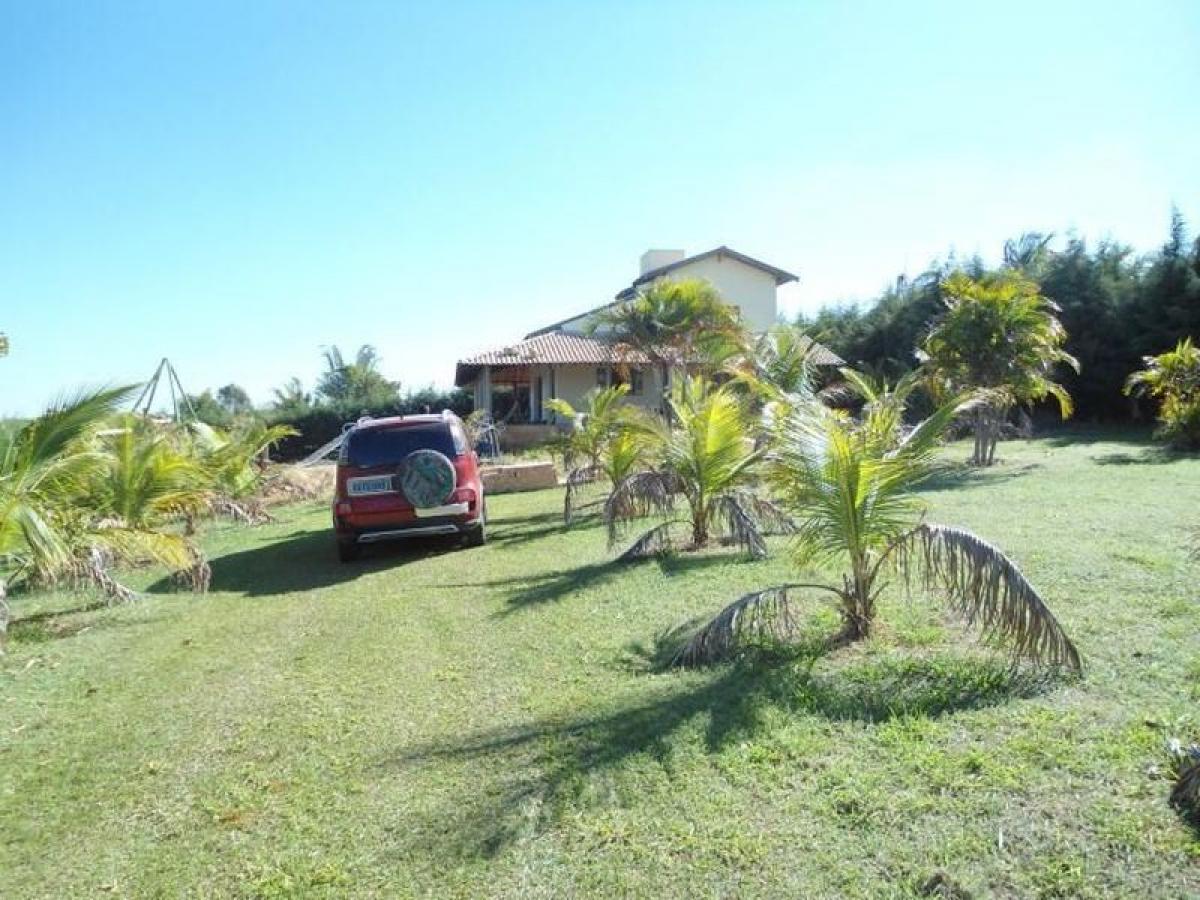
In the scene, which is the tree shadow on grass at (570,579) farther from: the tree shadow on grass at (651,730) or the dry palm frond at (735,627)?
the tree shadow on grass at (651,730)

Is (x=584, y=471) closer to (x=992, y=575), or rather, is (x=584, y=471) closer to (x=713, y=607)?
(x=713, y=607)

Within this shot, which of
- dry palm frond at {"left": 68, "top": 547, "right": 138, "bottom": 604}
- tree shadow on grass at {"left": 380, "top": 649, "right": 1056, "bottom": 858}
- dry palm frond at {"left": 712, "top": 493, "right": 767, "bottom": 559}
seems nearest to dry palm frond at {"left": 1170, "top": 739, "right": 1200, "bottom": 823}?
tree shadow on grass at {"left": 380, "top": 649, "right": 1056, "bottom": 858}

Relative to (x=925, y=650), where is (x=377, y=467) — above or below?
above

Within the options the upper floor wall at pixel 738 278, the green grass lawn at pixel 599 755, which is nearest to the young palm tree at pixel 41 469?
the green grass lawn at pixel 599 755

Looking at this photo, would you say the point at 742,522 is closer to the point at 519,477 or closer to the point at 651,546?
the point at 651,546

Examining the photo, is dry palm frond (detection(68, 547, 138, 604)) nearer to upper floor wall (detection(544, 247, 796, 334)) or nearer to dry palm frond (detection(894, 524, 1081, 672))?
dry palm frond (detection(894, 524, 1081, 672))

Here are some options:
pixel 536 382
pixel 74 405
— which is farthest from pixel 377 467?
pixel 536 382

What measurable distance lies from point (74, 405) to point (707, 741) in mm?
4732

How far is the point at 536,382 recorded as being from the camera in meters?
27.8

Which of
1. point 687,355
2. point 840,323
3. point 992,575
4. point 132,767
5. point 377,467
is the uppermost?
point 840,323

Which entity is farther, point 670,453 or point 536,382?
point 536,382

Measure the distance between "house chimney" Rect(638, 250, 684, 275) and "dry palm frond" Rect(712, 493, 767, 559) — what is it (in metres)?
23.8

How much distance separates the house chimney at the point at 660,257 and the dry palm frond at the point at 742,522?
23.8 m

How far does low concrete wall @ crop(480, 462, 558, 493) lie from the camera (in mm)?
17047
